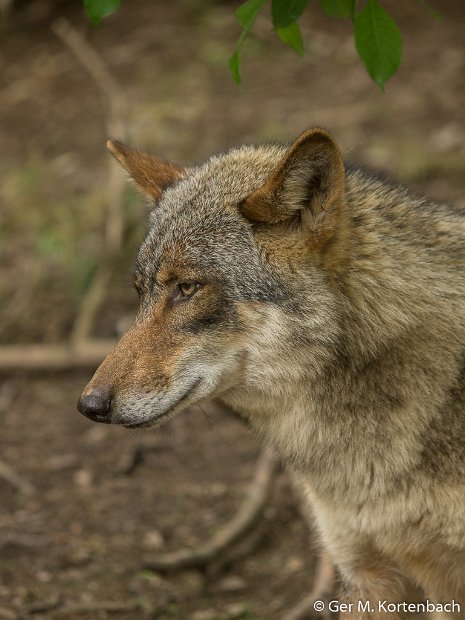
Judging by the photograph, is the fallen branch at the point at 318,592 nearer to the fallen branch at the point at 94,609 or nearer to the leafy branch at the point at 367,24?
the fallen branch at the point at 94,609

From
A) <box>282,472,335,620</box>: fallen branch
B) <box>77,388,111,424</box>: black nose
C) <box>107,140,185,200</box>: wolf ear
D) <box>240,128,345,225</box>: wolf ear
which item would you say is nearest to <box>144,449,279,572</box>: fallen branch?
<box>282,472,335,620</box>: fallen branch

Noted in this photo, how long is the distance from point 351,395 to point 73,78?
31.9 ft

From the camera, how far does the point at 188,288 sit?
3.92 meters

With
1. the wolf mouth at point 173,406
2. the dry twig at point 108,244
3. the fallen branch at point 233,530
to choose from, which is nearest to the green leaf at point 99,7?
the wolf mouth at point 173,406

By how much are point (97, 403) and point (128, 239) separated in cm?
505

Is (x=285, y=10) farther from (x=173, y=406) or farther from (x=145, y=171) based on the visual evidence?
(x=173, y=406)

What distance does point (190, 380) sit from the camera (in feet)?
12.6

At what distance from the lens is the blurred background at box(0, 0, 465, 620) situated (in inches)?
227

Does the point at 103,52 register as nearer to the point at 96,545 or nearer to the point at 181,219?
the point at 96,545

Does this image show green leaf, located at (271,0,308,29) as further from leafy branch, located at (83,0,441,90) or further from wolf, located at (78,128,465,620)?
wolf, located at (78,128,465,620)

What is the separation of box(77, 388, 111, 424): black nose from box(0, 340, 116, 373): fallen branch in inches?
160

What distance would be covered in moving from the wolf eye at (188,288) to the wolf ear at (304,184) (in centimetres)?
37

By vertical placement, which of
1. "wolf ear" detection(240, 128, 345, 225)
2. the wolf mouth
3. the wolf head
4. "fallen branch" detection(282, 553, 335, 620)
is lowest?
"fallen branch" detection(282, 553, 335, 620)

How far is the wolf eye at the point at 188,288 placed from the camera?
12.8ft
